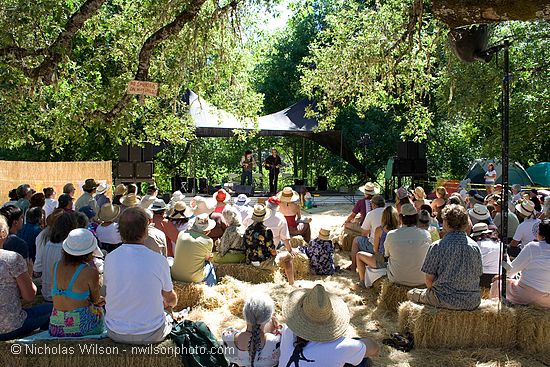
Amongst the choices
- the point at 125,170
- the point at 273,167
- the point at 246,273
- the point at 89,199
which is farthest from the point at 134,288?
the point at 273,167

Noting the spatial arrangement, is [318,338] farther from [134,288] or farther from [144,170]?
[144,170]

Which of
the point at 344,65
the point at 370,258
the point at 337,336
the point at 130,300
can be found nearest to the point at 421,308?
the point at 370,258

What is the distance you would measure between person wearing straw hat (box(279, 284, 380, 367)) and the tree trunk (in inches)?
62.5

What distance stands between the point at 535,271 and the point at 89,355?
3.34 metres

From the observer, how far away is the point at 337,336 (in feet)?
8.48

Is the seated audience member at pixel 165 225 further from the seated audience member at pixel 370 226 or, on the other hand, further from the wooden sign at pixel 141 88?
the seated audience member at pixel 370 226

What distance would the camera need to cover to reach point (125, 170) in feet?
46.5

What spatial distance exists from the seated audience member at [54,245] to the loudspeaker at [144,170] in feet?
33.5

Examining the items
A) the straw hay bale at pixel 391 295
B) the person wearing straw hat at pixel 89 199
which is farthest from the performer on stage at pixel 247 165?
the straw hay bale at pixel 391 295

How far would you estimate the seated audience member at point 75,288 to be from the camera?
10.9 feet

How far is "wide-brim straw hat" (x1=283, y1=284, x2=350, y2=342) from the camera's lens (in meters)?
2.57

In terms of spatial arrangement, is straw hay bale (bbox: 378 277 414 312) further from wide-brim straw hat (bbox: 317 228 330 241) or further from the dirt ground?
wide-brim straw hat (bbox: 317 228 330 241)

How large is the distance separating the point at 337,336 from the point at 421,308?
1.93 m

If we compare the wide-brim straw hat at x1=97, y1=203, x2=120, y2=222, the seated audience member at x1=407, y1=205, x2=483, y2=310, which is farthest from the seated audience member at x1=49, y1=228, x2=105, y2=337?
the seated audience member at x1=407, y1=205, x2=483, y2=310
